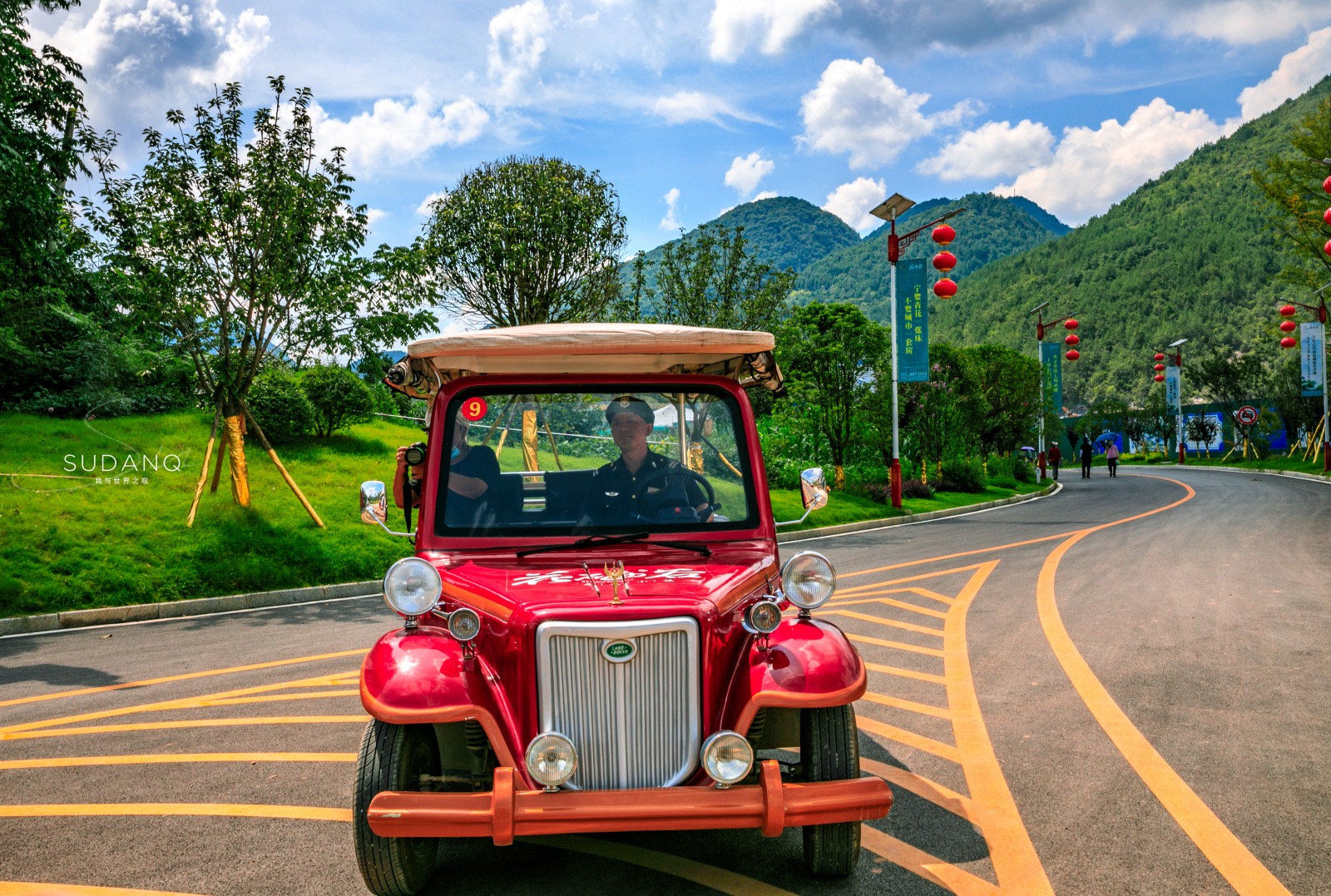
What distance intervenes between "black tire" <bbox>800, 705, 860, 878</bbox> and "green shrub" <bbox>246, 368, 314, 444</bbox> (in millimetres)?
17203

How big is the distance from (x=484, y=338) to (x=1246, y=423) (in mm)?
50488

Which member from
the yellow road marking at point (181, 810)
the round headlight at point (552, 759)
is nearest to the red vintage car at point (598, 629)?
the round headlight at point (552, 759)

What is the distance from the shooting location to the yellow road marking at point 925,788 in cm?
412

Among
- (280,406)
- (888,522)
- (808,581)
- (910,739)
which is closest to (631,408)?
(808,581)

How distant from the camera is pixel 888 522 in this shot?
2073 centimetres

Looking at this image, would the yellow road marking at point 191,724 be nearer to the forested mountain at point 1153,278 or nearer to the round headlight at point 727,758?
the round headlight at point 727,758

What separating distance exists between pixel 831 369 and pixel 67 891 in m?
22.3

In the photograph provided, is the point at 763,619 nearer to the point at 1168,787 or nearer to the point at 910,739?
the point at 910,739

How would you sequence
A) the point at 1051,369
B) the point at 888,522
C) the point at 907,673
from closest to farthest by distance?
the point at 907,673, the point at 888,522, the point at 1051,369

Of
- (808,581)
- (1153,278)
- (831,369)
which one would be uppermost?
(1153,278)

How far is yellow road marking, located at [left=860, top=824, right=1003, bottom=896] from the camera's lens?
3.37 meters

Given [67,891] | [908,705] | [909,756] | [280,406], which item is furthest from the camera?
[280,406]

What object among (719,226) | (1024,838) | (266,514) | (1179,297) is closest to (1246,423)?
(719,226)

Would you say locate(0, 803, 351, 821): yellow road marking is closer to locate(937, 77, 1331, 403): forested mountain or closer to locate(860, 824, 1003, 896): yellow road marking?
locate(860, 824, 1003, 896): yellow road marking
